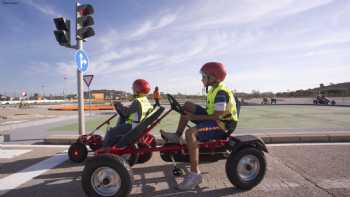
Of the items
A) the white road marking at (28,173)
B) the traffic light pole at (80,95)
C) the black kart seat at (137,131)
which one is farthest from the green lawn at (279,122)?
the black kart seat at (137,131)

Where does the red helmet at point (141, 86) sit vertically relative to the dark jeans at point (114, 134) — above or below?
above

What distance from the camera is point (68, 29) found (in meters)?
6.17

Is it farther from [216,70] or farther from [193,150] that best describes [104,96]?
[193,150]

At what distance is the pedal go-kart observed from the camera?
10.2 feet

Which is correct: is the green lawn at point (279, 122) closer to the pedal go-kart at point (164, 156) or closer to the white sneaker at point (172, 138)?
the white sneaker at point (172, 138)

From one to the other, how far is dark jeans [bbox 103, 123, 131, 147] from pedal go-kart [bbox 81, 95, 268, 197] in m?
0.14

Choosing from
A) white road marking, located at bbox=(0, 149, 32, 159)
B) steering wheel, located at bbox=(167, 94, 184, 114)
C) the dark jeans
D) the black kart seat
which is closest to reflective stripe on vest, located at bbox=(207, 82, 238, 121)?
steering wheel, located at bbox=(167, 94, 184, 114)

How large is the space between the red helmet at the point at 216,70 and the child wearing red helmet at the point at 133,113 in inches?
43.5

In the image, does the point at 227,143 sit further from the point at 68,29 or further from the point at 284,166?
the point at 68,29

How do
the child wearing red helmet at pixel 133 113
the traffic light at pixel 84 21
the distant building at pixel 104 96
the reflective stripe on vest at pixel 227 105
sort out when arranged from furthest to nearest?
the distant building at pixel 104 96 → the traffic light at pixel 84 21 → the child wearing red helmet at pixel 133 113 → the reflective stripe on vest at pixel 227 105

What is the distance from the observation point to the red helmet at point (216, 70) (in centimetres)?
372

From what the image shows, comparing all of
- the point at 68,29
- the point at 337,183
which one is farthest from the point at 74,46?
the point at 337,183

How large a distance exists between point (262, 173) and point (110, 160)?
80.6 inches

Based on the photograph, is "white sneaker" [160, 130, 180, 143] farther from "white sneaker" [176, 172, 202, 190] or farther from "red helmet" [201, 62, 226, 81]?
"red helmet" [201, 62, 226, 81]
